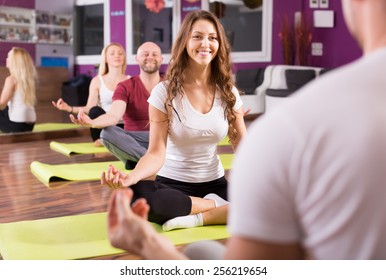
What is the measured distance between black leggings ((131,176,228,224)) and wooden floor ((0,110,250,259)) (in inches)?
10.8

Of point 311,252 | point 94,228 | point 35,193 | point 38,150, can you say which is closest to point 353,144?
point 311,252

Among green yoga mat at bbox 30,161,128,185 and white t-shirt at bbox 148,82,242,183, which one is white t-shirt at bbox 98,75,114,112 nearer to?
green yoga mat at bbox 30,161,128,185

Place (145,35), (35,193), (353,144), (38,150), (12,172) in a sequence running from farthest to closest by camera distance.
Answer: (145,35)
(38,150)
(12,172)
(35,193)
(353,144)

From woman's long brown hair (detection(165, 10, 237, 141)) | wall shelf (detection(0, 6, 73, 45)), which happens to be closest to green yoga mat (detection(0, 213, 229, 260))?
woman's long brown hair (detection(165, 10, 237, 141))

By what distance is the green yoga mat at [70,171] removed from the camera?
3713 millimetres

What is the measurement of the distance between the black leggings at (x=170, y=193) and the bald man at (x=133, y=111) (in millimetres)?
1143

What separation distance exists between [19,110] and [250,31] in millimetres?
3902

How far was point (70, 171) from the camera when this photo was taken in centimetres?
390

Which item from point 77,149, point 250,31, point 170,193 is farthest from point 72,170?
point 250,31

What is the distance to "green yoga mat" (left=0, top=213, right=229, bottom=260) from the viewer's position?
7.17ft

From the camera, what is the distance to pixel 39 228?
8.46ft

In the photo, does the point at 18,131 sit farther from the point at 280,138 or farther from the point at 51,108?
the point at 280,138

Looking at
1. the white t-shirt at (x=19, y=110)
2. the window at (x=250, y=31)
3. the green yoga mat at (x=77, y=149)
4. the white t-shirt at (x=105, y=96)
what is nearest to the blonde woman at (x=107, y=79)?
the white t-shirt at (x=105, y=96)
